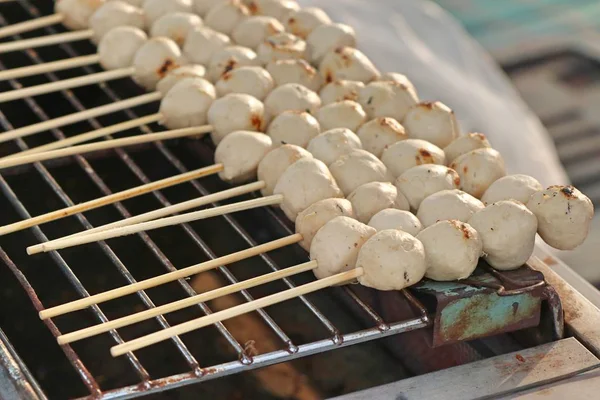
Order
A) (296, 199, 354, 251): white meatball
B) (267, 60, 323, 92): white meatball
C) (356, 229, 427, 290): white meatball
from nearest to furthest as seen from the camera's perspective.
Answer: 1. (356, 229, 427, 290): white meatball
2. (296, 199, 354, 251): white meatball
3. (267, 60, 323, 92): white meatball

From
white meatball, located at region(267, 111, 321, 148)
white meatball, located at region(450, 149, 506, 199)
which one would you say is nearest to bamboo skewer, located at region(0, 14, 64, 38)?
white meatball, located at region(267, 111, 321, 148)

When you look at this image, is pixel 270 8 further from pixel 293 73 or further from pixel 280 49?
pixel 293 73

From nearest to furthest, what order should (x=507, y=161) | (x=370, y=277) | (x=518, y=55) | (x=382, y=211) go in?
(x=370, y=277) < (x=382, y=211) < (x=507, y=161) < (x=518, y=55)

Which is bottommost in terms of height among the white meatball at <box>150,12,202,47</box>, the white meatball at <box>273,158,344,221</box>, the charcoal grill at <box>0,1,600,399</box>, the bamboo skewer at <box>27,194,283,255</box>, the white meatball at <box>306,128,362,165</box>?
the charcoal grill at <box>0,1,600,399</box>

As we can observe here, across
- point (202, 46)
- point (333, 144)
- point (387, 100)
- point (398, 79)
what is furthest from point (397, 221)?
point (202, 46)

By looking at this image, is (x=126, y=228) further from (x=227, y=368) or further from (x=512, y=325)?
Result: (x=512, y=325)

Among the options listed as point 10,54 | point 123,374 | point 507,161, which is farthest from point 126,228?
point 507,161

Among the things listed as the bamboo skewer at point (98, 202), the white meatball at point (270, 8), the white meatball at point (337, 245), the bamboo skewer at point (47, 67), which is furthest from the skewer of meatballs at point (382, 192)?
the bamboo skewer at point (47, 67)

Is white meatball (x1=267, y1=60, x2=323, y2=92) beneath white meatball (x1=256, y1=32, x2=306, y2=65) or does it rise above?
beneath

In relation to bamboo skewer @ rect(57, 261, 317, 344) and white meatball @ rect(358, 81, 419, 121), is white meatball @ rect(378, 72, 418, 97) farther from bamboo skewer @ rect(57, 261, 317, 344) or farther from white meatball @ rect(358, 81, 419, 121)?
bamboo skewer @ rect(57, 261, 317, 344)
